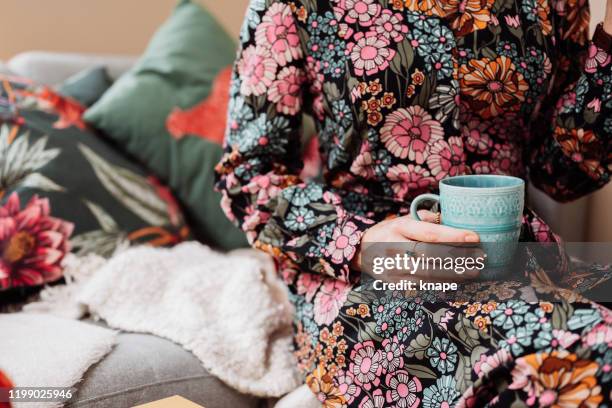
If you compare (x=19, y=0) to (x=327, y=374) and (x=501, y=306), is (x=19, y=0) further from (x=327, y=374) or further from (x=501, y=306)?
(x=501, y=306)

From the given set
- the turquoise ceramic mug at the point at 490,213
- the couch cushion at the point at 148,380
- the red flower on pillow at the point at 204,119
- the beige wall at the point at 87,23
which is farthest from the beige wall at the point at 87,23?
the turquoise ceramic mug at the point at 490,213

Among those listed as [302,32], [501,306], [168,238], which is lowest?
[168,238]

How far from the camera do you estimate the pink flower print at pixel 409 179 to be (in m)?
0.82

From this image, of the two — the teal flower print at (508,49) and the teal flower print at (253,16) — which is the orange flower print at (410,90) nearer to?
the teal flower print at (508,49)

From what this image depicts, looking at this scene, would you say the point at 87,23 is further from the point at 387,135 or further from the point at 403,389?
the point at 403,389

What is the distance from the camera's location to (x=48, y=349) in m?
0.86

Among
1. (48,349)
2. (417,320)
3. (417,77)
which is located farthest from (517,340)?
(48,349)

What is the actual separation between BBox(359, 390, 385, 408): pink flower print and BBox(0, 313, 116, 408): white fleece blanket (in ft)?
1.22

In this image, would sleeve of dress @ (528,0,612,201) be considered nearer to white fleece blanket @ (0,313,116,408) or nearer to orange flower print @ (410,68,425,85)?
orange flower print @ (410,68,425,85)

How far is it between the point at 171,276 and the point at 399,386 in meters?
0.51

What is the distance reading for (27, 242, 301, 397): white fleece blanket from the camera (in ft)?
3.00

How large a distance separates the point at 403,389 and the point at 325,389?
13 cm

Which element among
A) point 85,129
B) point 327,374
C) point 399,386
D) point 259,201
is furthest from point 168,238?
point 399,386

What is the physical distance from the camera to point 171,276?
1091mm
